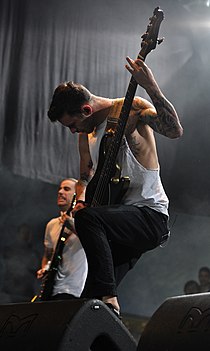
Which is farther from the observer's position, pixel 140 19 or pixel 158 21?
pixel 140 19

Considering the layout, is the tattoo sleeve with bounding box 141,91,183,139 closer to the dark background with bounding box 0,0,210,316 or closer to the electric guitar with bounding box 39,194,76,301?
the electric guitar with bounding box 39,194,76,301

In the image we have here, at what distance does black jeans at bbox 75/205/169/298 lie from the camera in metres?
2.76

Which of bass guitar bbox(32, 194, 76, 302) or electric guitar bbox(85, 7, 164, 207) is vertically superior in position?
electric guitar bbox(85, 7, 164, 207)

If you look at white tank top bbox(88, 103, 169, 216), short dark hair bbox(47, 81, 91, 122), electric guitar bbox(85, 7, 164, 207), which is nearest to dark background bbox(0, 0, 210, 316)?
short dark hair bbox(47, 81, 91, 122)

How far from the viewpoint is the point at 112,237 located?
2.89 metres

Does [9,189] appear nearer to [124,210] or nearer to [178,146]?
[178,146]

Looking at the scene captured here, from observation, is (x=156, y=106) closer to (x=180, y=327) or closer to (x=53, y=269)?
(x=180, y=327)

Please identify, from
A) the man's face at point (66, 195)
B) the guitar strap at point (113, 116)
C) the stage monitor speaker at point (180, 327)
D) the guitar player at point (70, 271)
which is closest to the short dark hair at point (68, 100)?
the guitar strap at point (113, 116)

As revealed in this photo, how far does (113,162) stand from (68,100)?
1.18ft

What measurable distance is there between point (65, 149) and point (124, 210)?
324 centimetres

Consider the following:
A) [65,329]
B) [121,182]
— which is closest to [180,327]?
[65,329]

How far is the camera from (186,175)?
6.77 metres

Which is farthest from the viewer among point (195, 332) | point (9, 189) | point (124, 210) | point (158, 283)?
point (158, 283)

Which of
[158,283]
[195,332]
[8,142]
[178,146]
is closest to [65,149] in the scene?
[8,142]
